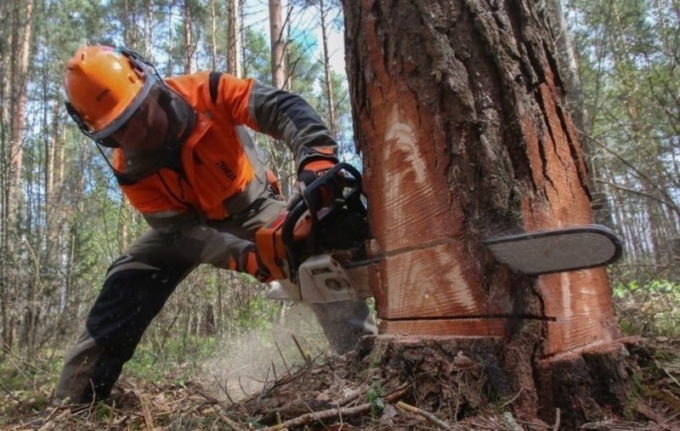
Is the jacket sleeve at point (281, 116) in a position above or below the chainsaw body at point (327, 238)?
above

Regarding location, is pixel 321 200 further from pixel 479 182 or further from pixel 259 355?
pixel 259 355

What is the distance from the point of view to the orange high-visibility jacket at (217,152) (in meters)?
2.50

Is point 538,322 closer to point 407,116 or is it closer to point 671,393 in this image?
point 671,393

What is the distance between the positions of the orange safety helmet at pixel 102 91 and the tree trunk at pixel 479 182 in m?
1.22

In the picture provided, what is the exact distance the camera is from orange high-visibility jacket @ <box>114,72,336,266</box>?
8.20 ft

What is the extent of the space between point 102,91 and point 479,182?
5.76ft

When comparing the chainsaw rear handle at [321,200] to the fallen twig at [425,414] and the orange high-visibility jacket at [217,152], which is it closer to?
the orange high-visibility jacket at [217,152]

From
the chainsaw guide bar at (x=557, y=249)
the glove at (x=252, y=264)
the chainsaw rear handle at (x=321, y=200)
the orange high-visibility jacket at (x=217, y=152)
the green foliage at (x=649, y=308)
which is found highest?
the orange high-visibility jacket at (x=217, y=152)

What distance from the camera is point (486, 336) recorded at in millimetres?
1422

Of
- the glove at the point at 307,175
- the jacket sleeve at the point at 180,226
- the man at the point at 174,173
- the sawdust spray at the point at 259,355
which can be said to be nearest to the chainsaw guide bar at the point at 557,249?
the glove at the point at 307,175

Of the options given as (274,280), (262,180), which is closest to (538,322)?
(274,280)

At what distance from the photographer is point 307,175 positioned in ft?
6.56

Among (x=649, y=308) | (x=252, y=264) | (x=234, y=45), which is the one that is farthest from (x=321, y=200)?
(x=234, y=45)

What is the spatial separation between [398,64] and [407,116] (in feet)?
0.55
